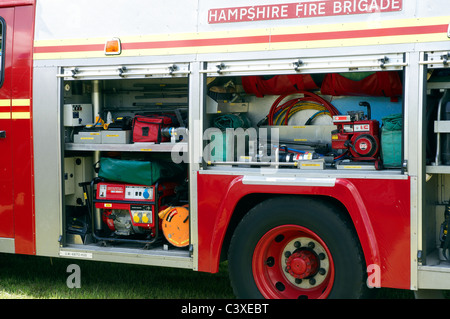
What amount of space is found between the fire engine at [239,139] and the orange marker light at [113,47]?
1cm

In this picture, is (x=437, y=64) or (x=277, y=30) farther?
(x=277, y=30)

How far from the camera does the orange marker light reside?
204 inches

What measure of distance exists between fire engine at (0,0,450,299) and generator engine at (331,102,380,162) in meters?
0.01

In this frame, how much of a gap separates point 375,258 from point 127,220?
2440 mm

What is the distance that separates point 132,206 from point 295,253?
1.66 meters

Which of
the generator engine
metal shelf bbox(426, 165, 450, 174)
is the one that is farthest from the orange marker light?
Answer: metal shelf bbox(426, 165, 450, 174)

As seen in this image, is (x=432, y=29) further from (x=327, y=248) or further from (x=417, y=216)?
(x=327, y=248)

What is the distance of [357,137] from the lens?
4.78 m

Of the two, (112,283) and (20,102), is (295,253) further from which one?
(20,102)

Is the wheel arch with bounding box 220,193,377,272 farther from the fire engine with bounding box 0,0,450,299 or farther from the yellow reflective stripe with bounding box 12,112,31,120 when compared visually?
the yellow reflective stripe with bounding box 12,112,31,120

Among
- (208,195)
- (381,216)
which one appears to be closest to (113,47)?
(208,195)

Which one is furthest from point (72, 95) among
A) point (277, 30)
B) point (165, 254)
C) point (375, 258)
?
point (375, 258)

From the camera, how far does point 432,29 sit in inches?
166

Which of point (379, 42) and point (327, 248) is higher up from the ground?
point (379, 42)
